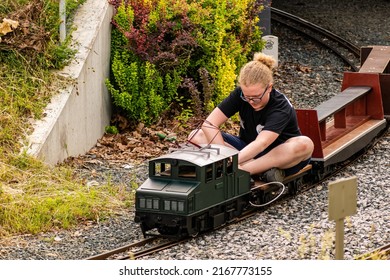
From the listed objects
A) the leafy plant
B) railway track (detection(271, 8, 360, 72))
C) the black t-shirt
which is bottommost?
the black t-shirt

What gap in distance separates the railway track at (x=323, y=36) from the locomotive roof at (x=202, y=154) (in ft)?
25.2

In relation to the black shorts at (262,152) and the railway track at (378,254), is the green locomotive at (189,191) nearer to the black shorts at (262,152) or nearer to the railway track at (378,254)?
the black shorts at (262,152)

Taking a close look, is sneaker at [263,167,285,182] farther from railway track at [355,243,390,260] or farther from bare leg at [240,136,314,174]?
railway track at [355,243,390,260]

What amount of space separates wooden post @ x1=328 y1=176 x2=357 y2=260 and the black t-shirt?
2451 mm

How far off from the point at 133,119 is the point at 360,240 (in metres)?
5.14

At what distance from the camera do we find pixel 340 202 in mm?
7578

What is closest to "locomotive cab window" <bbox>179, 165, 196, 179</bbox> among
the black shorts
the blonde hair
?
the blonde hair

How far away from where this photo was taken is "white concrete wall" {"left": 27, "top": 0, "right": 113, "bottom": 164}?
39.0 feet

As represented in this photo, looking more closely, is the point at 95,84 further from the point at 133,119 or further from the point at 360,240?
the point at 360,240

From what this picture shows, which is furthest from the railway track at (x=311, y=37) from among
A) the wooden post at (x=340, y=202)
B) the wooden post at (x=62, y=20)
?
the wooden post at (x=62, y=20)

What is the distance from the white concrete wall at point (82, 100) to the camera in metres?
11.9

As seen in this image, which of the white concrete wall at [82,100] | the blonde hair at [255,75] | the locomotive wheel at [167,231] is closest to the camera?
the locomotive wheel at [167,231]

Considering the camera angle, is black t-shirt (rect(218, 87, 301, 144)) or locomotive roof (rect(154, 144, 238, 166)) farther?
black t-shirt (rect(218, 87, 301, 144))

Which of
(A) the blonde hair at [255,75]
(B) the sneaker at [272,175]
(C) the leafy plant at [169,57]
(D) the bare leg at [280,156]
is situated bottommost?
(B) the sneaker at [272,175]
